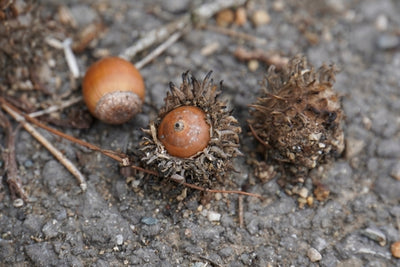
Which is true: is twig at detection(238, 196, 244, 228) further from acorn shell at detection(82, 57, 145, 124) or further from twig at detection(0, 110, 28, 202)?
twig at detection(0, 110, 28, 202)

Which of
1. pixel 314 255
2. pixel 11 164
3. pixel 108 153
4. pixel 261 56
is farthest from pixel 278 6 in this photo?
pixel 11 164

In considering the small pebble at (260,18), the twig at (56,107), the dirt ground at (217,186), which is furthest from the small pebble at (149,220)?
the small pebble at (260,18)

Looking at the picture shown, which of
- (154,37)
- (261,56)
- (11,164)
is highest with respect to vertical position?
(154,37)

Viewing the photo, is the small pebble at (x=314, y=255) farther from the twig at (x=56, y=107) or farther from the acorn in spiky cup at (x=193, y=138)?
the twig at (x=56, y=107)

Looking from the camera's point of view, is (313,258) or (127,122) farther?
(127,122)

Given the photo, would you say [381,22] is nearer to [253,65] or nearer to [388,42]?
[388,42]

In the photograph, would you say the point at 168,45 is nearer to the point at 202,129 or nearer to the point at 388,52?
the point at 202,129

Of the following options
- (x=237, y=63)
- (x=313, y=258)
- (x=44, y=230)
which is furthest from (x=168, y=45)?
(x=313, y=258)
